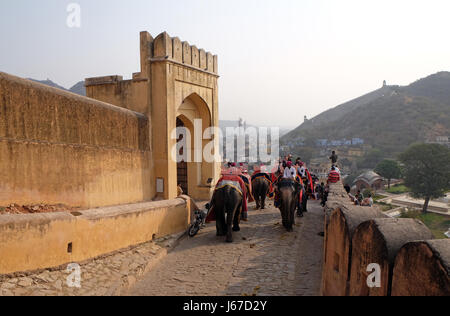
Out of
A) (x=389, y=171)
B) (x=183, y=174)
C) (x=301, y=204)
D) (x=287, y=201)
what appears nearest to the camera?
(x=287, y=201)

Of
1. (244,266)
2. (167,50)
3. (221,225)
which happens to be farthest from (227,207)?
(167,50)

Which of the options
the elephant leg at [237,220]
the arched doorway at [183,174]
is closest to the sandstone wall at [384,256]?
the elephant leg at [237,220]

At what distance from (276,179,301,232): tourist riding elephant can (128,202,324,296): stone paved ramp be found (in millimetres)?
307

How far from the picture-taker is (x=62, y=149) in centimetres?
687

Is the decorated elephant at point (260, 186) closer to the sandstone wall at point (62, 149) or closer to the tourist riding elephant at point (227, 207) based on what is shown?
the tourist riding elephant at point (227, 207)

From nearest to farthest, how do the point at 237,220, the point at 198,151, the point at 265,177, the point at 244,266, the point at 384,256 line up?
the point at 384,256 → the point at 244,266 → the point at 237,220 → the point at 265,177 → the point at 198,151

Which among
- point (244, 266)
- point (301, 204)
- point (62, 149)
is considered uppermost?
point (62, 149)

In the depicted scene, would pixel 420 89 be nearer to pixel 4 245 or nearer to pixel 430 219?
pixel 430 219

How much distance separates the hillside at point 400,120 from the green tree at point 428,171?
3532 centimetres

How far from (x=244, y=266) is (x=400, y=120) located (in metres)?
97.4

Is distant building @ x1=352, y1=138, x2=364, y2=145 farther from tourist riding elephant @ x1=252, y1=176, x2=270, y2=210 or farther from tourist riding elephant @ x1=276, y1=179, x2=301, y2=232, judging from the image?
tourist riding elephant @ x1=276, y1=179, x2=301, y2=232

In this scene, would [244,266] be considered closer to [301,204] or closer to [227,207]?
[227,207]

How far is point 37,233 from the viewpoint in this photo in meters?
5.27
